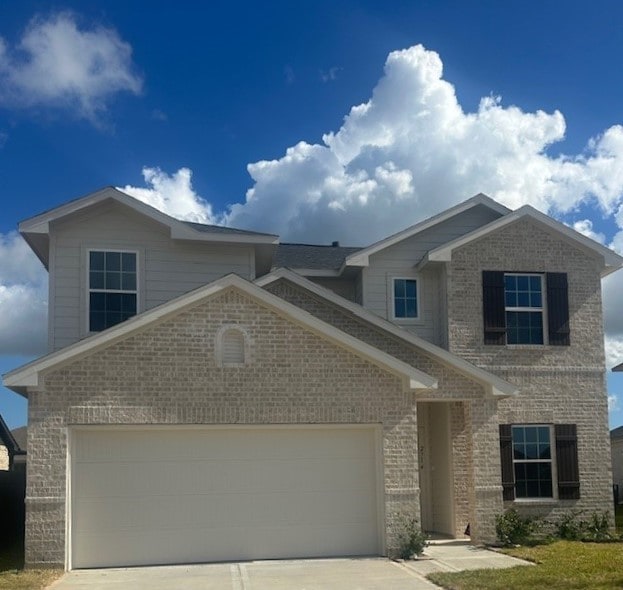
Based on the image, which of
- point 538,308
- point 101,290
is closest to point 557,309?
point 538,308

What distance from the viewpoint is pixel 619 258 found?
19.2 metres

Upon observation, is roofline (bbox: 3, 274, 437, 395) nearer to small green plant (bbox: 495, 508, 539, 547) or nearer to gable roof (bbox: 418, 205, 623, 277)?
small green plant (bbox: 495, 508, 539, 547)

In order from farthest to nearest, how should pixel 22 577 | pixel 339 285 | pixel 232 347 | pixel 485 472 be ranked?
pixel 339 285 → pixel 485 472 → pixel 232 347 → pixel 22 577

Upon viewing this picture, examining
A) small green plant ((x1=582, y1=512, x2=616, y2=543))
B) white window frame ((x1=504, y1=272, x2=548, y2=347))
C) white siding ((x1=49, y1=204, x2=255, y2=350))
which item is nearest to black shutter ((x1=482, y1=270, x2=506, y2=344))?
white window frame ((x1=504, y1=272, x2=548, y2=347))

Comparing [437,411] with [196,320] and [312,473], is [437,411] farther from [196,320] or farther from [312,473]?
[196,320]

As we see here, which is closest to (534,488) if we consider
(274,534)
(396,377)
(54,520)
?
(396,377)

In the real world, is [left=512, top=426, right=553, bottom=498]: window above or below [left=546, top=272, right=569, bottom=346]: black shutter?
below

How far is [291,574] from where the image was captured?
1294cm

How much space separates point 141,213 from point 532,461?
972 cm

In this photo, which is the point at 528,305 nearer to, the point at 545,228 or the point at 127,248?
the point at 545,228

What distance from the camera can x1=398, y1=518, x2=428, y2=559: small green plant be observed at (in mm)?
14352

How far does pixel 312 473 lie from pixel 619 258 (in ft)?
30.0

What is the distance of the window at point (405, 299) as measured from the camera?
19.0 meters

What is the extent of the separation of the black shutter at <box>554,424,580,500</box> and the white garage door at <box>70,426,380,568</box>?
528 cm
